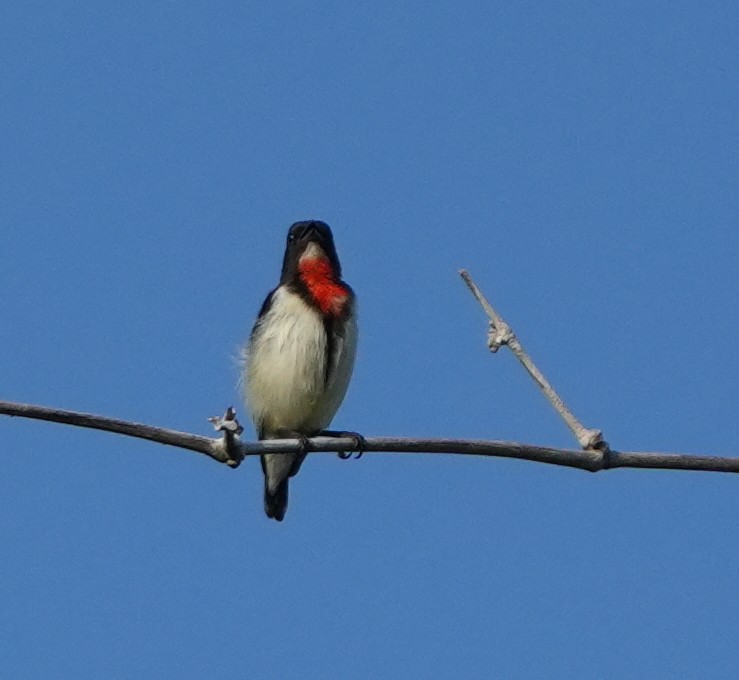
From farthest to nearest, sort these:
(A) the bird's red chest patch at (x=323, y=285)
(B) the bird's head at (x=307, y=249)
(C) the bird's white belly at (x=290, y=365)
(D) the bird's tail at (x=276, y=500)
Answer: (D) the bird's tail at (x=276, y=500) → (B) the bird's head at (x=307, y=249) → (A) the bird's red chest patch at (x=323, y=285) → (C) the bird's white belly at (x=290, y=365)

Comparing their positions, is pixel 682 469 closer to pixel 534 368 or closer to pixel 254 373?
pixel 534 368

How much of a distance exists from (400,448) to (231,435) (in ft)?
1.68

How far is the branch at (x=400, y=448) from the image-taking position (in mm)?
3613

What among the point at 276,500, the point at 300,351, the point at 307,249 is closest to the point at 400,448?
the point at 300,351

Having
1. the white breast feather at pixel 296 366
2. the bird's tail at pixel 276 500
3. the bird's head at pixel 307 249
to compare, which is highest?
the bird's head at pixel 307 249

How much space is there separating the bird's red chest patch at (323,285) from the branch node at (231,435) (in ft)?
14.6

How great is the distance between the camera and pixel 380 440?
4.11m

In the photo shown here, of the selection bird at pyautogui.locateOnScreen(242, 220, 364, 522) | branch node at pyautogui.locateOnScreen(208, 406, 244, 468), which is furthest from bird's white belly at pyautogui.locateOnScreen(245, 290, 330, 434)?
branch node at pyautogui.locateOnScreen(208, 406, 244, 468)

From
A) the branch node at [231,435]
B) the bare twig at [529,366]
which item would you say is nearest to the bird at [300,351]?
the bare twig at [529,366]

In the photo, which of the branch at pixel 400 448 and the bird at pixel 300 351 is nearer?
the branch at pixel 400 448

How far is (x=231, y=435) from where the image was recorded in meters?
4.11

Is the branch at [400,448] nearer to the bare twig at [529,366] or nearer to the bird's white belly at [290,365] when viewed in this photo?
the bare twig at [529,366]

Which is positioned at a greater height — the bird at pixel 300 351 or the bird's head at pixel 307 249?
the bird's head at pixel 307 249

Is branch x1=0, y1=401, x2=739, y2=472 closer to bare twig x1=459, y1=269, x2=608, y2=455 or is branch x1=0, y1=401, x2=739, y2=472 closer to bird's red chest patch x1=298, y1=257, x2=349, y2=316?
bare twig x1=459, y1=269, x2=608, y2=455
